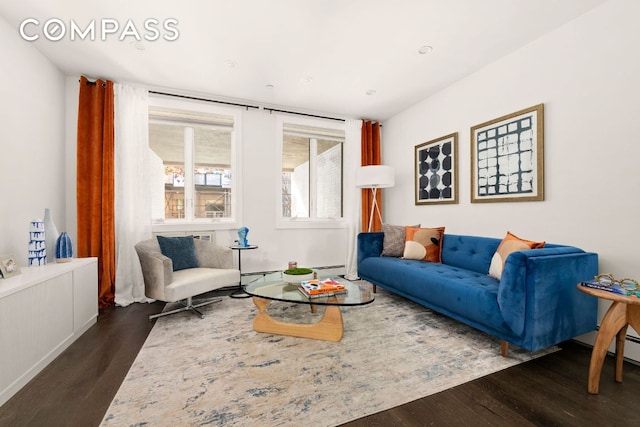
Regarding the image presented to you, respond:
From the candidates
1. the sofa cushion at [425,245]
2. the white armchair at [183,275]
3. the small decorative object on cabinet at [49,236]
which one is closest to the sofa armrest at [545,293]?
the sofa cushion at [425,245]

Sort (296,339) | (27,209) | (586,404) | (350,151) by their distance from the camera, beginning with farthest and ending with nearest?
(350,151) → (27,209) → (296,339) → (586,404)

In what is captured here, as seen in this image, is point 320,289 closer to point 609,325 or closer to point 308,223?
point 609,325

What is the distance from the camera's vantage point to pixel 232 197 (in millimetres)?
3891

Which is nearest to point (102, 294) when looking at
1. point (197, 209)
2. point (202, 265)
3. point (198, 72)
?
point (202, 265)

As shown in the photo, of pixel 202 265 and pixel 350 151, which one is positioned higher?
pixel 350 151

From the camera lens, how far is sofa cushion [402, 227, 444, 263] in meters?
3.26

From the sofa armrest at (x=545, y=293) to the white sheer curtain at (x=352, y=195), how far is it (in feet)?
8.45

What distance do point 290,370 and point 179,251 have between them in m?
1.97

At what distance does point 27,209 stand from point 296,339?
268 cm

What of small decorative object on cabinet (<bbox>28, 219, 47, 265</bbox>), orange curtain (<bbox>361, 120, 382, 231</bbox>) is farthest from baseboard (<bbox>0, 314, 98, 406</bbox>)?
orange curtain (<bbox>361, 120, 382, 231</bbox>)

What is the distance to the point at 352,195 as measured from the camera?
14.5 feet

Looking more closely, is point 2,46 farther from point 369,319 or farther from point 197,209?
point 369,319

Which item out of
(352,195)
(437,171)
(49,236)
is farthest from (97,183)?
(437,171)

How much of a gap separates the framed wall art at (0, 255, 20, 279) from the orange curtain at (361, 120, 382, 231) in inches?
150
